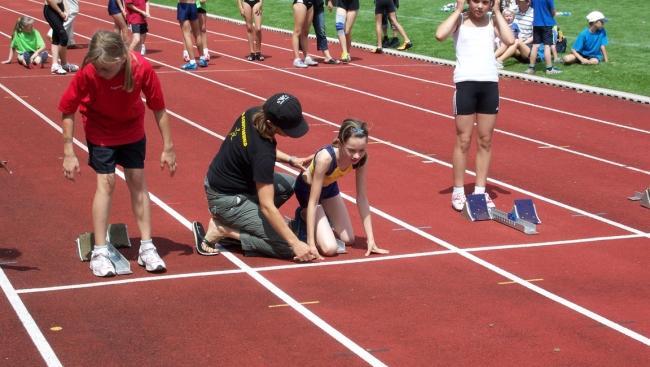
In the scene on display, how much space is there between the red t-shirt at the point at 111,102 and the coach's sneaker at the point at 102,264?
80 centimetres

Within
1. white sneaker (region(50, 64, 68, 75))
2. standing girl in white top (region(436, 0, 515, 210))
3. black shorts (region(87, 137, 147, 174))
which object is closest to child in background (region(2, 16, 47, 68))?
white sneaker (region(50, 64, 68, 75))

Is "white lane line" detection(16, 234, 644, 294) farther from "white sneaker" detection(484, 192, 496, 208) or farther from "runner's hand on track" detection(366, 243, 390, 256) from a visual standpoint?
"white sneaker" detection(484, 192, 496, 208)

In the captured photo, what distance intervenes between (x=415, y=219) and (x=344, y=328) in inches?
125

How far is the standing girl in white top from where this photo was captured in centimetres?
1059

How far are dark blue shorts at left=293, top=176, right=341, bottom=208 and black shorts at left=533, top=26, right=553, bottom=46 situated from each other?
11362mm

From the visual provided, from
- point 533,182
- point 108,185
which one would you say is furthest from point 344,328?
point 533,182

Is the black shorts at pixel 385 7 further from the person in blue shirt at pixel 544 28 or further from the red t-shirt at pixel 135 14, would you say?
the red t-shirt at pixel 135 14

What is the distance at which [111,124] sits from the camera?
26.9 feet

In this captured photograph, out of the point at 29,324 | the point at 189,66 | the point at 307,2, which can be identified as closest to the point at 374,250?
the point at 29,324

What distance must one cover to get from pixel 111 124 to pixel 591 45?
13.9 m

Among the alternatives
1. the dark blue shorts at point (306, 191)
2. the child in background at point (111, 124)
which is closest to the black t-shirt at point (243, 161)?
the dark blue shorts at point (306, 191)

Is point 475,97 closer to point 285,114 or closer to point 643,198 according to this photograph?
point 643,198

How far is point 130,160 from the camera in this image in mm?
8336

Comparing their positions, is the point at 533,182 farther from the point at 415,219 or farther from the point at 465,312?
the point at 465,312
